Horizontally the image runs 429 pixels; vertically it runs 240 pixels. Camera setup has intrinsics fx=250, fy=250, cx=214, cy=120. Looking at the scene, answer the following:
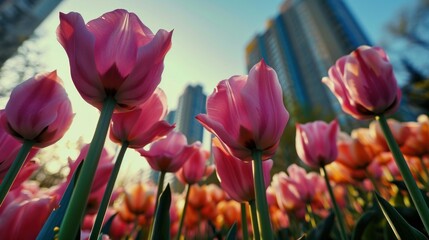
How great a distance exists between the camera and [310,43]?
1654 inches

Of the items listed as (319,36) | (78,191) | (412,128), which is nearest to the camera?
(78,191)

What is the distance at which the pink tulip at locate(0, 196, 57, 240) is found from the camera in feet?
1.39

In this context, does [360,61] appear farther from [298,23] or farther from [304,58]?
[298,23]

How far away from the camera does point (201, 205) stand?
147 cm

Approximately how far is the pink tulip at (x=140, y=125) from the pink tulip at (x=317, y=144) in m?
0.63

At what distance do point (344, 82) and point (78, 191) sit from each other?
0.71m

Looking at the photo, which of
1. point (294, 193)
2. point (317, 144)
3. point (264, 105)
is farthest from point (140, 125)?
point (294, 193)

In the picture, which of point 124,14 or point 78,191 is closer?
point 78,191

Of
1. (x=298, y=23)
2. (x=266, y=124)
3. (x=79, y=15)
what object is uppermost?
(x=298, y=23)

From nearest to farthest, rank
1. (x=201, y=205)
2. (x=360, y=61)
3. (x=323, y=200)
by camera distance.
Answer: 1. (x=360, y=61)
2. (x=201, y=205)
3. (x=323, y=200)

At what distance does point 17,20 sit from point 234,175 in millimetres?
17945

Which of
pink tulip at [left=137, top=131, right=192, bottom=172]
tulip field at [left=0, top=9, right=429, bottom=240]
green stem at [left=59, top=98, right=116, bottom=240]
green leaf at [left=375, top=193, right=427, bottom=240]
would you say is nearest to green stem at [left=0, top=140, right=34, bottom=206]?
tulip field at [left=0, top=9, right=429, bottom=240]

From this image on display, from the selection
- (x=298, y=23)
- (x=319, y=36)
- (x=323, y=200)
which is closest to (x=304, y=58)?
(x=319, y=36)

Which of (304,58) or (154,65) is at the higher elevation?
(304,58)
